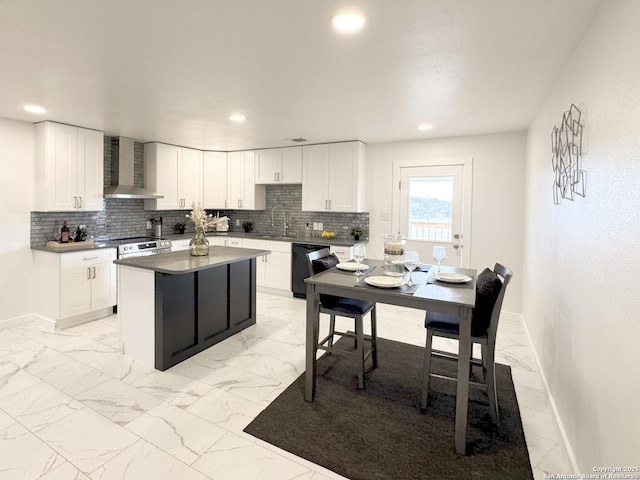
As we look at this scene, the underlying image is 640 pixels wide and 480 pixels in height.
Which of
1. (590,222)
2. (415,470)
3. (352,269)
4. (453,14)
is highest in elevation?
(453,14)

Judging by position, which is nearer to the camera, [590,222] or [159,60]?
[590,222]

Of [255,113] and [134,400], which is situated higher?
[255,113]

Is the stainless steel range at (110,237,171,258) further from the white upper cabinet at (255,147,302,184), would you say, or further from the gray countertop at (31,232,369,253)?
the white upper cabinet at (255,147,302,184)

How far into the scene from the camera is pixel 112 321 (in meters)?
4.33

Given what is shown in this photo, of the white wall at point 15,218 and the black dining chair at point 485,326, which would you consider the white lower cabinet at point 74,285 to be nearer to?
the white wall at point 15,218

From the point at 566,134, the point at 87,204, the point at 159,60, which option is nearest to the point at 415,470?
the point at 566,134

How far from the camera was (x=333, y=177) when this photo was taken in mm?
5312

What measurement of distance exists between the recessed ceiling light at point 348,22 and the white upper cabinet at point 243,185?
4.27 m

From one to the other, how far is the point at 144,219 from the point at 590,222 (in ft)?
18.6

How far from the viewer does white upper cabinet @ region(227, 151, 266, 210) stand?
6.05 metres

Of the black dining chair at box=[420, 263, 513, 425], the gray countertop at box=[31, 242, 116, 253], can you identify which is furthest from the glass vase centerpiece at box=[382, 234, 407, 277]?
the gray countertop at box=[31, 242, 116, 253]

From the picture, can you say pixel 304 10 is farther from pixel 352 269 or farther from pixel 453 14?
pixel 352 269

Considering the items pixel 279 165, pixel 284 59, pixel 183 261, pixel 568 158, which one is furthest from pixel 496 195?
pixel 183 261

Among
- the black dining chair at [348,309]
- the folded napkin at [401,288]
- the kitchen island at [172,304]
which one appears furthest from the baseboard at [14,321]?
the folded napkin at [401,288]
